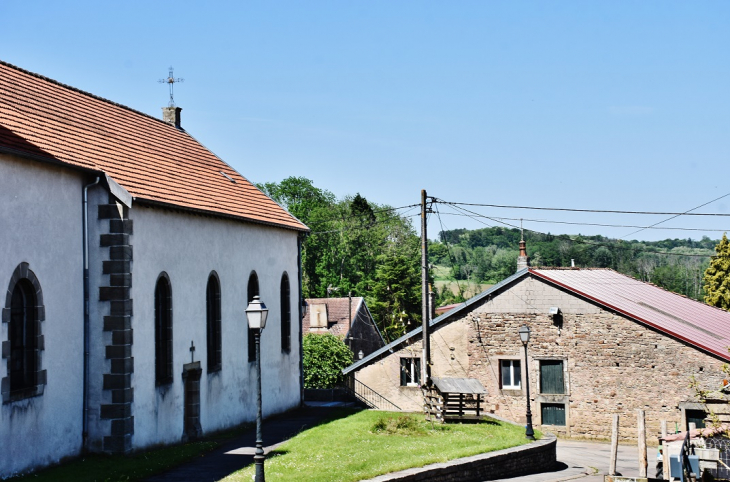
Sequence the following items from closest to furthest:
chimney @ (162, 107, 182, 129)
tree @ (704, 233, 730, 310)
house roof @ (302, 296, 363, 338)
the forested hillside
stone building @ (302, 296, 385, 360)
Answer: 1. chimney @ (162, 107, 182, 129)
2. stone building @ (302, 296, 385, 360)
3. house roof @ (302, 296, 363, 338)
4. tree @ (704, 233, 730, 310)
5. the forested hillside

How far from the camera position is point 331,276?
86.1 metres

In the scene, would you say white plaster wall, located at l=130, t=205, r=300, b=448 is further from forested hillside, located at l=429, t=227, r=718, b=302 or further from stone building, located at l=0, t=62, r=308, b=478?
forested hillside, located at l=429, t=227, r=718, b=302

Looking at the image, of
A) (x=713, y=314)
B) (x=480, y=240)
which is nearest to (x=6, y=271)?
(x=713, y=314)

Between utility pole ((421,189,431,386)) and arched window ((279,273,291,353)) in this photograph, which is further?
arched window ((279,273,291,353))

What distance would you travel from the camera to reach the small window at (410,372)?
3347 centimetres

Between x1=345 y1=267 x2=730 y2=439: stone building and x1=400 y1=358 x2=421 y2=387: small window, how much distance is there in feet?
0.14

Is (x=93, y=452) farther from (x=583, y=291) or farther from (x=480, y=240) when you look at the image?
(x=480, y=240)

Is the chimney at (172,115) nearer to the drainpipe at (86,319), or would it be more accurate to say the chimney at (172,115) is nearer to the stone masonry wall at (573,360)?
the drainpipe at (86,319)

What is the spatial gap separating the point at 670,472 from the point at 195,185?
14.7 metres

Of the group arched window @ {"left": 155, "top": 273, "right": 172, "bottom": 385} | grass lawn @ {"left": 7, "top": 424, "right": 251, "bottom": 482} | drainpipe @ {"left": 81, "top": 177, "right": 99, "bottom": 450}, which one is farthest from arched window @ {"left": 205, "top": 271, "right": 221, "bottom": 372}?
drainpipe @ {"left": 81, "top": 177, "right": 99, "bottom": 450}

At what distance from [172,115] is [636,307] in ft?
66.0

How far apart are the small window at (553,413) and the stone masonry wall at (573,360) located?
0.67 feet

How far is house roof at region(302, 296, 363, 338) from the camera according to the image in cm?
5547

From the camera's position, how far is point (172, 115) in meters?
29.1
